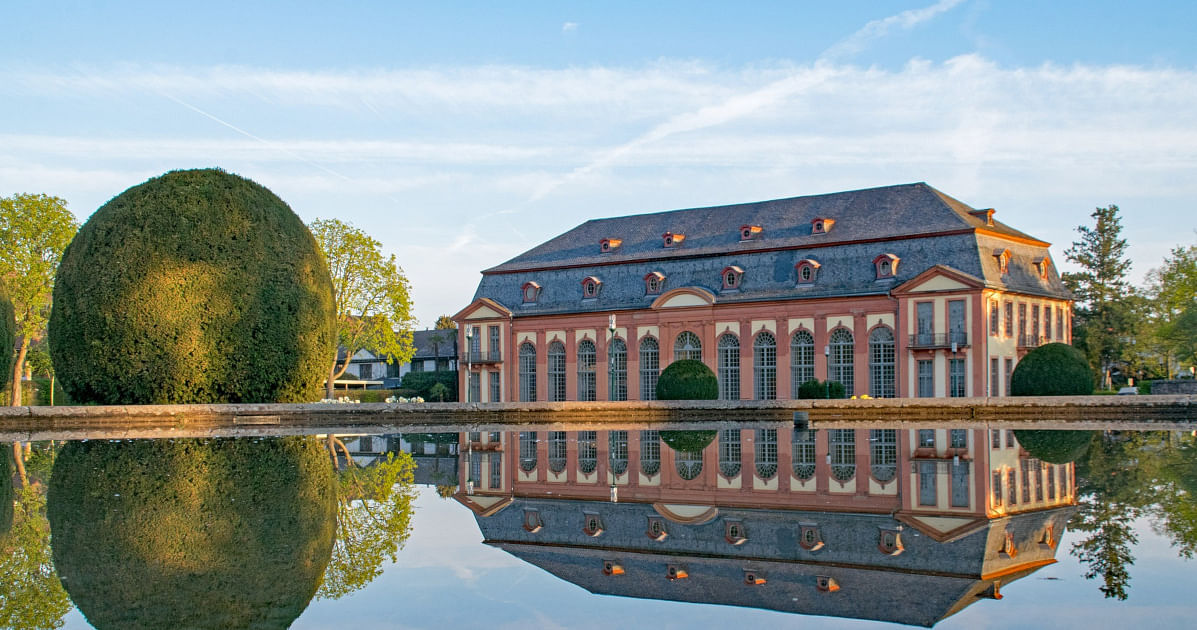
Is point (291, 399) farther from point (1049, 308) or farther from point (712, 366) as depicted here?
point (1049, 308)

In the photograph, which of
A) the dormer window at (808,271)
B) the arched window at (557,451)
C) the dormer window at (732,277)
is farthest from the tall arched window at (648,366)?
the arched window at (557,451)

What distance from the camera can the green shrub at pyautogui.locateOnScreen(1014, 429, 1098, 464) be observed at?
15.1 m

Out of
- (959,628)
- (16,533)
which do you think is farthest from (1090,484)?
(16,533)

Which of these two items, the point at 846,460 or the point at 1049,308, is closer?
the point at 846,460

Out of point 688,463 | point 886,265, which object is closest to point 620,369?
point 886,265

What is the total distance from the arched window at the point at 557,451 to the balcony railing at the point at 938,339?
28526 mm

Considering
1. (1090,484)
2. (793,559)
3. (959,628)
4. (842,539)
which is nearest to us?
(959,628)

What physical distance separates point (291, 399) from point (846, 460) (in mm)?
20172

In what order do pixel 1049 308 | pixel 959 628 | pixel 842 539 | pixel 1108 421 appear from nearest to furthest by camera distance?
pixel 959 628 → pixel 842 539 → pixel 1108 421 → pixel 1049 308

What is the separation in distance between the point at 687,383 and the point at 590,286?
17899 millimetres

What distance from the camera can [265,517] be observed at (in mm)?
8883

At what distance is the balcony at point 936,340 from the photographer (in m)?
47.9

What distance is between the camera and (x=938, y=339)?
48.4 meters

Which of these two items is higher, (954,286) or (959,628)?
(954,286)
